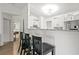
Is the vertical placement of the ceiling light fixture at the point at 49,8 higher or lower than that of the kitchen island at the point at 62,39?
higher

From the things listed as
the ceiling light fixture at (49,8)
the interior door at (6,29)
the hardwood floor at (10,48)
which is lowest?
the hardwood floor at (10,48)

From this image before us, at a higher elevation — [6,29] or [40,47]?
[6,29]

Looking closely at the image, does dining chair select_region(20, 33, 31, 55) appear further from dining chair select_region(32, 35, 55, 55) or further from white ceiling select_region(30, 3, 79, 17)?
white ceiling select_region(30, 3, 79, 17)

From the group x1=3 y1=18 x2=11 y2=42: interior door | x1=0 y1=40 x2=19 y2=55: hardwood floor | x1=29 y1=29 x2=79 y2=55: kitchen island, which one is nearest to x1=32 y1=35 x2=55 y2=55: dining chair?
x1=29 y1=29 x2=79 y2=55: kitchen island

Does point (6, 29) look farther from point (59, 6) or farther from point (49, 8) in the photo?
point (59, 6)

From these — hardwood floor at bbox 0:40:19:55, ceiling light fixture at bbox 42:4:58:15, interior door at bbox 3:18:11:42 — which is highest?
ceiling light fixture at bbox 42:4:58:15

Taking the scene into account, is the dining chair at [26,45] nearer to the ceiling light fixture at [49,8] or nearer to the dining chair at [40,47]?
the dining chair at [40,47]

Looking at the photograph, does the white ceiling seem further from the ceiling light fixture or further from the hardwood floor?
the hardwood floor

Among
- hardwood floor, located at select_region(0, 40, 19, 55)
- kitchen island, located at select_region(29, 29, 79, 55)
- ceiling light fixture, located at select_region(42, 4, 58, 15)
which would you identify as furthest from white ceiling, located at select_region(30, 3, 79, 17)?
hardwood floor, located at select_region(0, 40, 19, 55)

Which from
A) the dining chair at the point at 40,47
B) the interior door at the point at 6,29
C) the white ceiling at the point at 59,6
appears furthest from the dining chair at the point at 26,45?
the white ceiling at the point at 59,6

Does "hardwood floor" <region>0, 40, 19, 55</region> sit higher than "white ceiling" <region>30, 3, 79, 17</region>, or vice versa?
"white ceiling" <region>30, 3, 79, 17</region>

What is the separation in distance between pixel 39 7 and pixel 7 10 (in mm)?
474

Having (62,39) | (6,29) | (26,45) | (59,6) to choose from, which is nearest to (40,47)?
(26,45)
